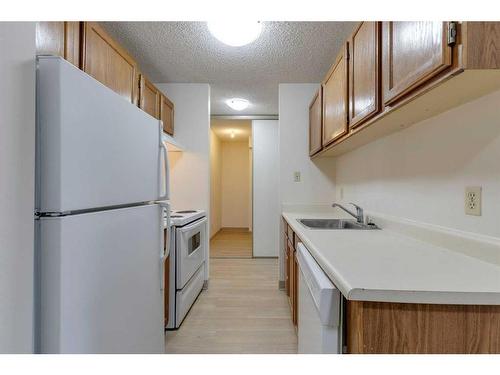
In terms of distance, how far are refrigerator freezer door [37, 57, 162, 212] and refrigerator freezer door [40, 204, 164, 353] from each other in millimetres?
72

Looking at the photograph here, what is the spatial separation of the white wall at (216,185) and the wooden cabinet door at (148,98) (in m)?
3.04

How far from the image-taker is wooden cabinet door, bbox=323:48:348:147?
5.65ft

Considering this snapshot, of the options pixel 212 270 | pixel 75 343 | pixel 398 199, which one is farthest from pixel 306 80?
pixel 75 343

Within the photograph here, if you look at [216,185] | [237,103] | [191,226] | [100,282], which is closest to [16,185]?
[100,282]

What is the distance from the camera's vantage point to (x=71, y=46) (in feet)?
4.74

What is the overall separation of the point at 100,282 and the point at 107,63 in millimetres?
1498

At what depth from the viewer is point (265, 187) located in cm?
453

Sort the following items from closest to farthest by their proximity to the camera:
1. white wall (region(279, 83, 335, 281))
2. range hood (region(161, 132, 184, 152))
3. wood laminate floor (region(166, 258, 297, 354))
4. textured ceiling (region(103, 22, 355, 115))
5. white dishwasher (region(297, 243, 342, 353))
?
1. white dishwasher (region(297, 243, 342, 353))
2. wood laminate floor (region(166, 258, 297, 354))
3. textured ceiling (region(103, 22, 355, 115))
4. range hood (region(161, 132, 184, 152))
5. white wall (region(279, 83, 335, 281))

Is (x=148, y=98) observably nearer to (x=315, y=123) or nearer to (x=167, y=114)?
(x=167, y=114)

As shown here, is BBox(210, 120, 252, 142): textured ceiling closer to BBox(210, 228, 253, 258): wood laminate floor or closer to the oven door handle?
BBox(210, 228, 253, 258): wood laminate floor

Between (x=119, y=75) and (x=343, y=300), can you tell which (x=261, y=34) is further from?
(x=343, y=300)

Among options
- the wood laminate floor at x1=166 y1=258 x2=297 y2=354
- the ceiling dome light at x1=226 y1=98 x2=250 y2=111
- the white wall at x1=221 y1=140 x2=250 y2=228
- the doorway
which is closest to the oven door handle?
the wood laminate floor at x1=166 y1=258 x2=297 y2=354

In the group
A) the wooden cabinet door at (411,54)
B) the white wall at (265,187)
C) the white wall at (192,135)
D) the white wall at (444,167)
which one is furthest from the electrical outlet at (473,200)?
the white wall at (265,187)

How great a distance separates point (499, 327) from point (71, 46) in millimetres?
2133
